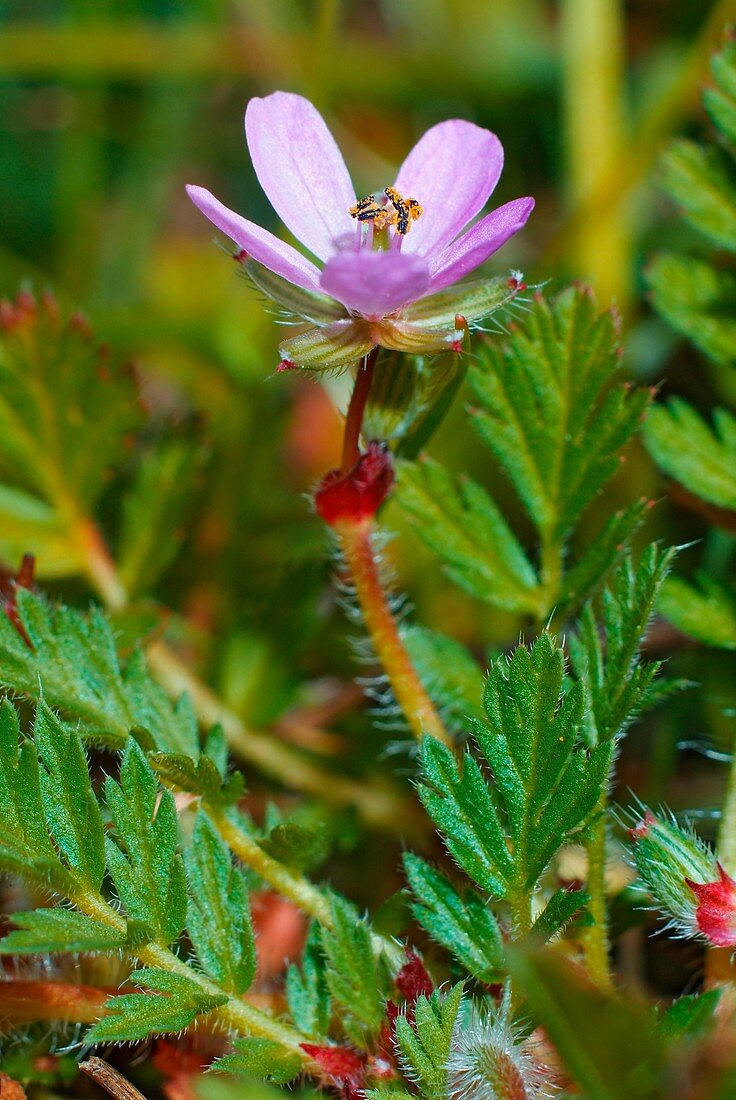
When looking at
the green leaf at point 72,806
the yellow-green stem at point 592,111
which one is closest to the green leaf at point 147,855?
the green leaf at point 72,806

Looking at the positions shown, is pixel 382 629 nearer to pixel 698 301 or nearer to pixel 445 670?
pixel 445 670

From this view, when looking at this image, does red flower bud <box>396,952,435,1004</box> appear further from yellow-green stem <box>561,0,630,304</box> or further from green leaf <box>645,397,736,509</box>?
yellow-green stem <box>561,0,630,304</box>

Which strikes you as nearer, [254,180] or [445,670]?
[445,670]

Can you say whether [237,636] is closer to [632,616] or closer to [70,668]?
[70,668]

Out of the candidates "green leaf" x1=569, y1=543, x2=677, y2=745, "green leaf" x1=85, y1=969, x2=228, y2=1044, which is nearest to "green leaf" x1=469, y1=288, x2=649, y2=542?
"green leaf" x1=569, y1=543, x2=677, y2=745

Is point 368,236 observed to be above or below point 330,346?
above

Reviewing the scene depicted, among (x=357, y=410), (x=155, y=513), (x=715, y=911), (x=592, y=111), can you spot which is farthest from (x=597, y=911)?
(x=592, y=111)

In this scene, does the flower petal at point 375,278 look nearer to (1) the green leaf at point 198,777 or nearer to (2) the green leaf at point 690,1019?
(1) the green leaf at point 198,777
